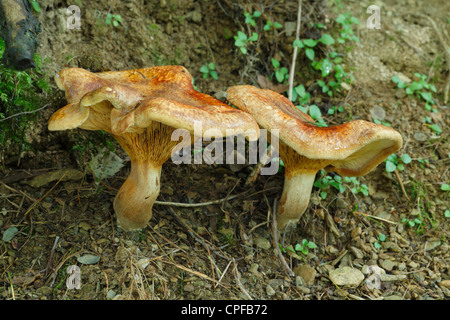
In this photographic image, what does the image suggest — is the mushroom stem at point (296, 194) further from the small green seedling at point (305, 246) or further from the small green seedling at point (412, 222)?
the small green seedling at point (412, 222)

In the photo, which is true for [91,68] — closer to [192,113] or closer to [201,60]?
[201,60]

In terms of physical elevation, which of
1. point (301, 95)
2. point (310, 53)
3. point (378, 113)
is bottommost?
point (378, 113)

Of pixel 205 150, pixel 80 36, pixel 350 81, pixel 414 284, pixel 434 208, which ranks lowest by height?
pixel 414 284

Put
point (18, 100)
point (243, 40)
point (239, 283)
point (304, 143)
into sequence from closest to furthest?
1. point (304, 143)
2. point (239, 283)
3. point (18, 100)
4. point (243, 40)

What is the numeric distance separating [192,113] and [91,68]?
1769 mm

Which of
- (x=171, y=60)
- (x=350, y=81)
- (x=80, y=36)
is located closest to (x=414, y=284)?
(x=350, y=81)

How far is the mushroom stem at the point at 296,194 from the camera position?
357cm

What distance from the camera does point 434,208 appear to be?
4.06m

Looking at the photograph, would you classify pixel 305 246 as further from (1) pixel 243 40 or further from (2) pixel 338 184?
(1) pixel 243 40

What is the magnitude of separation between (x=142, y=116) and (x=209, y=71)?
2.07 m

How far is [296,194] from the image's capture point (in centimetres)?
359

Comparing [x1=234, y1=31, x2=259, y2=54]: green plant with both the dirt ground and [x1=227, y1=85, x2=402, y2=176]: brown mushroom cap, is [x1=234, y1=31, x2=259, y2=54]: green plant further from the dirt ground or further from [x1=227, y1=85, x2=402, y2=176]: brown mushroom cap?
[x1=227, y1=85, x2=402, y2=176]: brown mushroom cap

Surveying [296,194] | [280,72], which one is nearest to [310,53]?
[280,72]

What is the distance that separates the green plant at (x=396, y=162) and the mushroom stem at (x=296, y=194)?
3.40 feet
